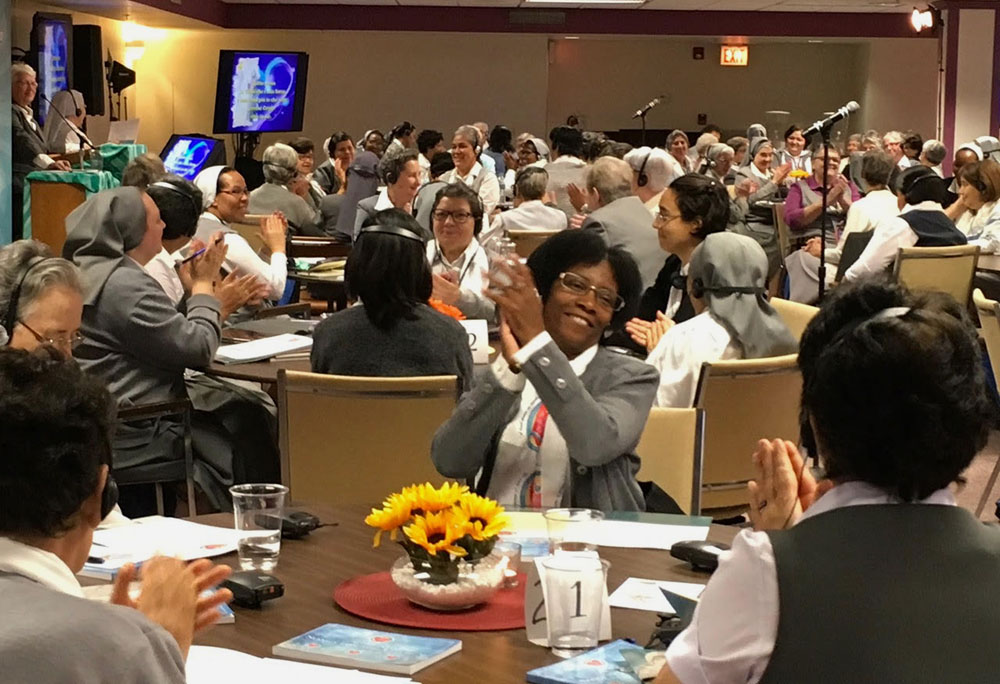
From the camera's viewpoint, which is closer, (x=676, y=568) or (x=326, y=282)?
(x=676, y=568)

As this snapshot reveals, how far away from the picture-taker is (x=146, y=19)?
17094mm

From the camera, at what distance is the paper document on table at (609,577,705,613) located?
2140 mm

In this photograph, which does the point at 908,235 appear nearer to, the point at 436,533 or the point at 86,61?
the point at 436,533

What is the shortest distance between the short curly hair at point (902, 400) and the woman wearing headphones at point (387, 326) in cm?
243

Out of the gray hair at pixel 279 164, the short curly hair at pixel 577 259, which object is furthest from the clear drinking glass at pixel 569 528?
the gray hair at pixel 279 164

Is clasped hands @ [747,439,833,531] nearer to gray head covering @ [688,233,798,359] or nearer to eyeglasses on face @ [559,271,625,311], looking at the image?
eyeglasses on face @ [559,271,625,311]

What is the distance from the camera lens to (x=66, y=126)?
12508mm

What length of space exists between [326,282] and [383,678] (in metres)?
5.21

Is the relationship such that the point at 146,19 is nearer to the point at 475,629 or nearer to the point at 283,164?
the point at 283,164

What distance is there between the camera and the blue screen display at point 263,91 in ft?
58.7

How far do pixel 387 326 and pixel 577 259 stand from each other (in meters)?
0.99

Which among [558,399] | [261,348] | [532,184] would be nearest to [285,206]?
[532,184]

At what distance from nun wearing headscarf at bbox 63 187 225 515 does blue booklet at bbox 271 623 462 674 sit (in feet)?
7.95

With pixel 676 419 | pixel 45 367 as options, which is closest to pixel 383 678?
pixel 45 367
